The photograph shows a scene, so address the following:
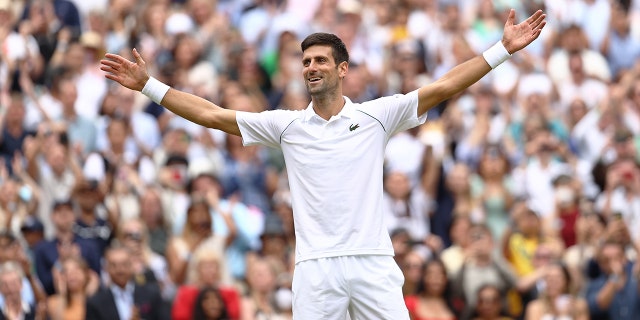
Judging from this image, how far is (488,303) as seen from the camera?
15.2 meters

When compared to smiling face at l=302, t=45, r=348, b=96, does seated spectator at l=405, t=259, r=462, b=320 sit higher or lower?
lower

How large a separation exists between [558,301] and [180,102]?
21.0 ft

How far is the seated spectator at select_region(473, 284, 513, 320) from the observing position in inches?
600

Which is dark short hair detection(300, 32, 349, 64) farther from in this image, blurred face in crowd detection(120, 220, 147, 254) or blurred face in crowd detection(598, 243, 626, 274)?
blurred face in crowd detection(598, 243, 626, 274)

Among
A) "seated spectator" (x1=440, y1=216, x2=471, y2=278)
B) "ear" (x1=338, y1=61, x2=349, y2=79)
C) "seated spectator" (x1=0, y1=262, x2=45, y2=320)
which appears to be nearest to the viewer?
"ear" (x1=338, y1=61, x2=349, y2=79)

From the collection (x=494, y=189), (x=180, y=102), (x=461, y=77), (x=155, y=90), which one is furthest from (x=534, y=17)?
(x=494, y=189)

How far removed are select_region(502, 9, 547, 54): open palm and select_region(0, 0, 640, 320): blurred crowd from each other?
5.78 meters

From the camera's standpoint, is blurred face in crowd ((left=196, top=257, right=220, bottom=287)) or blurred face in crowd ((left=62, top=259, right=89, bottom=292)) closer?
blurred face in crowd ((left=62, top=259, right=89, bottom=292))

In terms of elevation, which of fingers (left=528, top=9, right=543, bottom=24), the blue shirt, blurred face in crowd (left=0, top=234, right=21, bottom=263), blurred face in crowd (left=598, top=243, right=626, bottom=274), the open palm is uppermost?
fingers (left=528, top=9, right=543, bottom=24)

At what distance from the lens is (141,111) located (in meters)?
18.6

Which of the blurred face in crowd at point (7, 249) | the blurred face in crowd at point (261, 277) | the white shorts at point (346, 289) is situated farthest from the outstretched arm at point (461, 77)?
the blurred face in crowd at point (7, 249)

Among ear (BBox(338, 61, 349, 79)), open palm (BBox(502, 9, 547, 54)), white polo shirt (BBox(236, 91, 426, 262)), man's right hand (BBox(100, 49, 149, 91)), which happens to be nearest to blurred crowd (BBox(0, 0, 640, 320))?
man's right hand (BBox(100, 49, 149, 91))

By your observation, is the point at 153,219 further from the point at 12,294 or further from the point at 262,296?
the point at 12,294

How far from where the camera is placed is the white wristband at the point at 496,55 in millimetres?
9422
